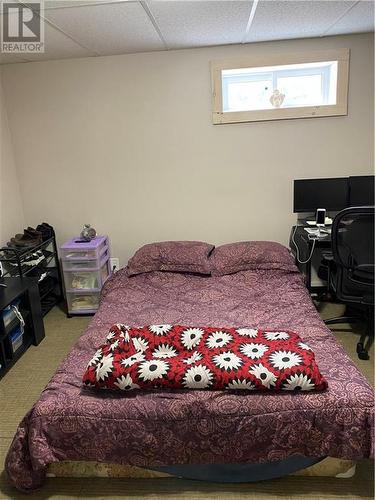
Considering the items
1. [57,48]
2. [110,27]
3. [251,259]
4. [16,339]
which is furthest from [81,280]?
[110,27]

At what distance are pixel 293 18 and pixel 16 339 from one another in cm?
297

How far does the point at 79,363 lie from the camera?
1890 mm

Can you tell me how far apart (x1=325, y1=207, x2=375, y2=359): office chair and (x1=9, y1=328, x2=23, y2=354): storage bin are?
2328mm

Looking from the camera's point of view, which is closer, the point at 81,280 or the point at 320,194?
the point at 320,194

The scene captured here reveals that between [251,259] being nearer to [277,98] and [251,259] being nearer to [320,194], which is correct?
[320,194]

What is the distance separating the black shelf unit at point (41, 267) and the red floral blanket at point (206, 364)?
1.55m

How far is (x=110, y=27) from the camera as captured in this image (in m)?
2.46

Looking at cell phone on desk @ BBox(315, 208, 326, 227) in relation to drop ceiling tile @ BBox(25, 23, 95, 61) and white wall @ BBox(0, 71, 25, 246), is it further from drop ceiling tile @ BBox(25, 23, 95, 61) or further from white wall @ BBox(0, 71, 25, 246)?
white wall @ BBox(0, 71, 25, 246)

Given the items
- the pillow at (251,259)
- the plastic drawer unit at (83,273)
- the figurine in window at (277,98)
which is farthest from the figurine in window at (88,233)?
the figurine in window at (277,98)

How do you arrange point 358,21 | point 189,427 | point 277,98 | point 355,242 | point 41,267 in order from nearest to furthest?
point 189,427 < point 355,242 < point 358,21 < point 277,98 < point 41,267

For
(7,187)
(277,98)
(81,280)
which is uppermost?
(277,98)

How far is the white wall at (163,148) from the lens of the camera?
126 inches

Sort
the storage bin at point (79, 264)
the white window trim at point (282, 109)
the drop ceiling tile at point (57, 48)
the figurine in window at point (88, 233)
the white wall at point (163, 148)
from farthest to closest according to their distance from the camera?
the figurine in window at point (88, 233) → the storage bin at point (79, 264) → the white wall at point (163, 148) → the white window trim at point (282, 109) → the drop ceiling tile at point (57, 48)

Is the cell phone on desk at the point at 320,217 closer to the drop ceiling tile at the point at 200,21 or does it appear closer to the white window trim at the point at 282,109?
the white window trim at the point at 282,109
